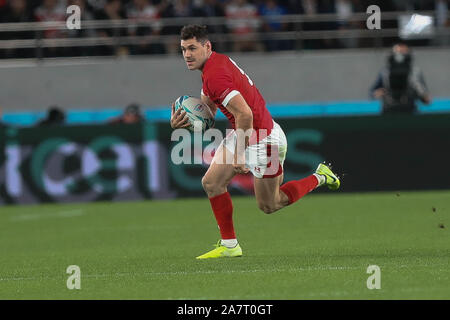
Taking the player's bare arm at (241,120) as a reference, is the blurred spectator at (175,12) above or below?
above

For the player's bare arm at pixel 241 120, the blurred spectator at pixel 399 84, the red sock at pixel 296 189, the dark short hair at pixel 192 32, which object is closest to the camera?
the player's bare arm at pixel 241 120

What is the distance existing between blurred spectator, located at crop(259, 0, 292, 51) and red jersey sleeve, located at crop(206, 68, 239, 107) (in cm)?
1202

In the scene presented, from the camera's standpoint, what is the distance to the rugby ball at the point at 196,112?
9742 millimetres

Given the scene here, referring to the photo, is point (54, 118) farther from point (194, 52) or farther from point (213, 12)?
point (194, 52)

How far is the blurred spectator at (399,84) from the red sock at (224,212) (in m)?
8.54

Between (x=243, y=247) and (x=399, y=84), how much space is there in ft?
26.5

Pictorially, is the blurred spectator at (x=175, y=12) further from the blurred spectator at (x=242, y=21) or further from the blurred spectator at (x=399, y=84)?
the blurred spectator at (x=399, y=84)

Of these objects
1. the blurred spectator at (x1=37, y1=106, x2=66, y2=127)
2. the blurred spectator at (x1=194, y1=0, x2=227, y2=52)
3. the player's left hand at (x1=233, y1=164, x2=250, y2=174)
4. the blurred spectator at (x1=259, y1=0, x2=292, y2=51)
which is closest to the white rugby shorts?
the player's left hand at (x1=233, y1=164, x2=250, y2=174)

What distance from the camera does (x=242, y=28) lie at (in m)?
21.4

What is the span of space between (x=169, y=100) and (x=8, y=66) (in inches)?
134

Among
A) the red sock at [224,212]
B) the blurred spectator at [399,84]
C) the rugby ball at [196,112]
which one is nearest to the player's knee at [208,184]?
the red sock at [224,212]

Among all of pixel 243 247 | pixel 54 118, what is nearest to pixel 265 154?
pixel 243 247
